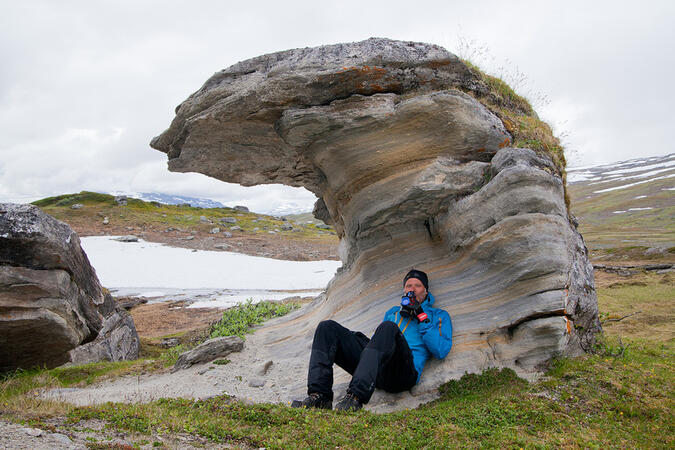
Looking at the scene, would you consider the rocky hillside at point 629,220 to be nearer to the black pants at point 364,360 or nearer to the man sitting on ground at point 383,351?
the man sitting on ground at point 383,351

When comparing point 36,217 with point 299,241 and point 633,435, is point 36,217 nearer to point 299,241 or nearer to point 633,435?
point 633,435

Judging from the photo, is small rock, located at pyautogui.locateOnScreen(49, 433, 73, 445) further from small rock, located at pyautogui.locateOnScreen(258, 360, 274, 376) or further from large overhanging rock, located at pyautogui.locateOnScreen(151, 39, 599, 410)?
small rock, located at pyautogui.locateOnScreen(258, 360, 274, 376)

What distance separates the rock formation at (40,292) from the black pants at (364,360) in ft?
28.8

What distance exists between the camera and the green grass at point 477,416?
18.2ft

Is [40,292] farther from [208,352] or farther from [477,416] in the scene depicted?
[477,416]

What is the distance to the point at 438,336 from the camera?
8461 mm

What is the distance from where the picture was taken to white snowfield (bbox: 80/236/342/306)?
34969 mm

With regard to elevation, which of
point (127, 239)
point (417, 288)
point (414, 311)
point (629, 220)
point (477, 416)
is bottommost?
point (629, 220)

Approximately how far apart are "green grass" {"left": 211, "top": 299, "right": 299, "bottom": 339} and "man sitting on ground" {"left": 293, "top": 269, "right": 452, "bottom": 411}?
738 cm

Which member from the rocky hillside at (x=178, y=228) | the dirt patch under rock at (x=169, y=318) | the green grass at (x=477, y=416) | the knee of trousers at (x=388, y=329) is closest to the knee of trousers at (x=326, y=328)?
the knee of trousers at (x=388, y=329)

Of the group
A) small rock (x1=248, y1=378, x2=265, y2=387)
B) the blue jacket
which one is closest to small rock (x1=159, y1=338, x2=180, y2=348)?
small rock (x1=248, y1=378, x2=265, y2=387)

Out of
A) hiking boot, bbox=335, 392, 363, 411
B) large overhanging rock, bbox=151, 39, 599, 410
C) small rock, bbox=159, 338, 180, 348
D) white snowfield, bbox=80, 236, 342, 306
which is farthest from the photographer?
white snowfield, bbox=80, 236, 342, 306

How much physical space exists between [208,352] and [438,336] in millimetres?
7887

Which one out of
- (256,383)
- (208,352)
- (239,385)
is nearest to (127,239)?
(208,352)
